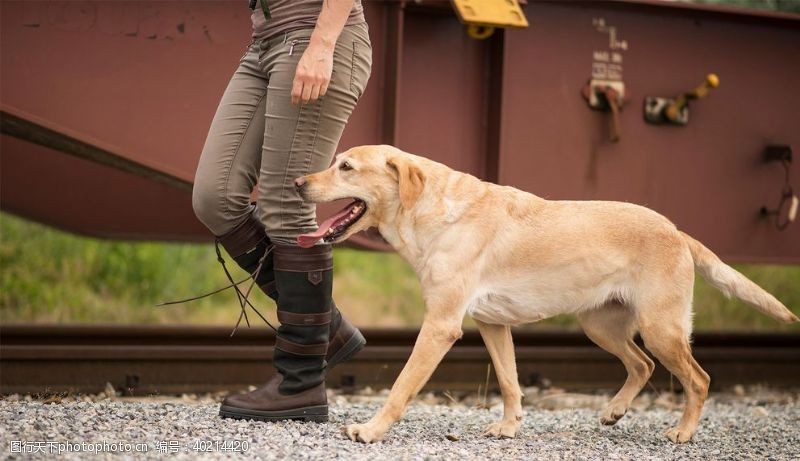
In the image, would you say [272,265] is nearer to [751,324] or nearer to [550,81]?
[550,81]

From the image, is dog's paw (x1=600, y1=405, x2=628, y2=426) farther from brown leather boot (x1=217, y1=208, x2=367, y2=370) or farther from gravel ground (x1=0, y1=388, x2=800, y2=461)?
brown leather boot (x1=217, y1=208, x2=367, y2=370)

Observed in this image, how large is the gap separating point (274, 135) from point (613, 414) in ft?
6.65

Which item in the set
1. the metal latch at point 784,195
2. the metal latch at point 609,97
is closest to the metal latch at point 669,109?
the metal latch at point 609,97

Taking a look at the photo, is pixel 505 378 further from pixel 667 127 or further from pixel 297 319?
pixel 667 127

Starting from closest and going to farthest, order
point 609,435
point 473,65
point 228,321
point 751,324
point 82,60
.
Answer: point 609,435
point 82,60
point 473,65
point 228,321
point 751,324

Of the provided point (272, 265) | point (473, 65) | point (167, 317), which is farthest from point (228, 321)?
point (272, 265)

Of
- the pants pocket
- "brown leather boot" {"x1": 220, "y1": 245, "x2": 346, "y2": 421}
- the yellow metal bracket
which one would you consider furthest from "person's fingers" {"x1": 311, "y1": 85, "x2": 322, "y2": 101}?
the yellow metal bracket

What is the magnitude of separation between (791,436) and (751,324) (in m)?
6.57

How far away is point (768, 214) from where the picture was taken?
6.18 m

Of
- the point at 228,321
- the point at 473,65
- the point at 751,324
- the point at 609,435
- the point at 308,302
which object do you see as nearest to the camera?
the point at 308,302

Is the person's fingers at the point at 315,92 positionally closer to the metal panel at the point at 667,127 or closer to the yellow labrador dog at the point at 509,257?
the yellow labrador dog at the point at 509,257

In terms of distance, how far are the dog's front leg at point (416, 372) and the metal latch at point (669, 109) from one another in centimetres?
257

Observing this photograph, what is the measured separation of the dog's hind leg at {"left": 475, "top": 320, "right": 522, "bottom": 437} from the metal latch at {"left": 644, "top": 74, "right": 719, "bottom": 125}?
2.17 meters

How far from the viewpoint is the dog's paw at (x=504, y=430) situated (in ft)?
13.8
